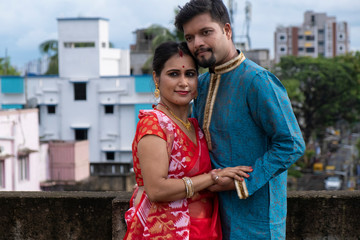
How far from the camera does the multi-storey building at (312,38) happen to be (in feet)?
299

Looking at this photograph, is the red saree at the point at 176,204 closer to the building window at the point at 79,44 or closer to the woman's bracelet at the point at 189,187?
the woman's bracelet at the point at 189,187

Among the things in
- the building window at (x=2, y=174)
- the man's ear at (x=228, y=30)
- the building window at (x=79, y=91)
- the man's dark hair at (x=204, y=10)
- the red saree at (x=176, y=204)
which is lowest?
the building window at (x=2, y=174)

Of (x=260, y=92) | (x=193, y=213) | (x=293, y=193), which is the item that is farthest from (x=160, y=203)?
(x=293, y=193)

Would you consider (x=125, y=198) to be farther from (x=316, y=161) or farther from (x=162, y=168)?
(x=316, y=161)

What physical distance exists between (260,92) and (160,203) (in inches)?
29.6

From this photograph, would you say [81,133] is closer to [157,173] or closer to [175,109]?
[175,109]

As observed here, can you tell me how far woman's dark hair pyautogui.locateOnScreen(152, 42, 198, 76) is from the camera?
2.83 meters

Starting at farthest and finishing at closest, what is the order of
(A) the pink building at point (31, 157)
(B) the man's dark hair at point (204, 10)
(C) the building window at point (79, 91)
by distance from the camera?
(C) the building window at point (79, 91) < (A) the pink building at point (31, 157) < (B) the man's dark hair at point (204, 10)

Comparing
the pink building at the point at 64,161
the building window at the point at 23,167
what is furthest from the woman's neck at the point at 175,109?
the pink building at the point at 64,161

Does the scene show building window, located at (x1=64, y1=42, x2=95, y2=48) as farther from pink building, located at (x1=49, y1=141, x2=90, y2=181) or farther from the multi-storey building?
the multi-storey building

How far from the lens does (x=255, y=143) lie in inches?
110

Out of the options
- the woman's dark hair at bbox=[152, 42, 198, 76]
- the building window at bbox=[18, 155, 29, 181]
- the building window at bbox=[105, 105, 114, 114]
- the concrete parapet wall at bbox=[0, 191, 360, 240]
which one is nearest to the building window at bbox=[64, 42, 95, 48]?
the building window at bbox=[105, 105, 114, 114]

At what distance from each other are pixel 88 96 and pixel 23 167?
10.4 meters

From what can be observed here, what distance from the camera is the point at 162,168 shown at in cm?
266
